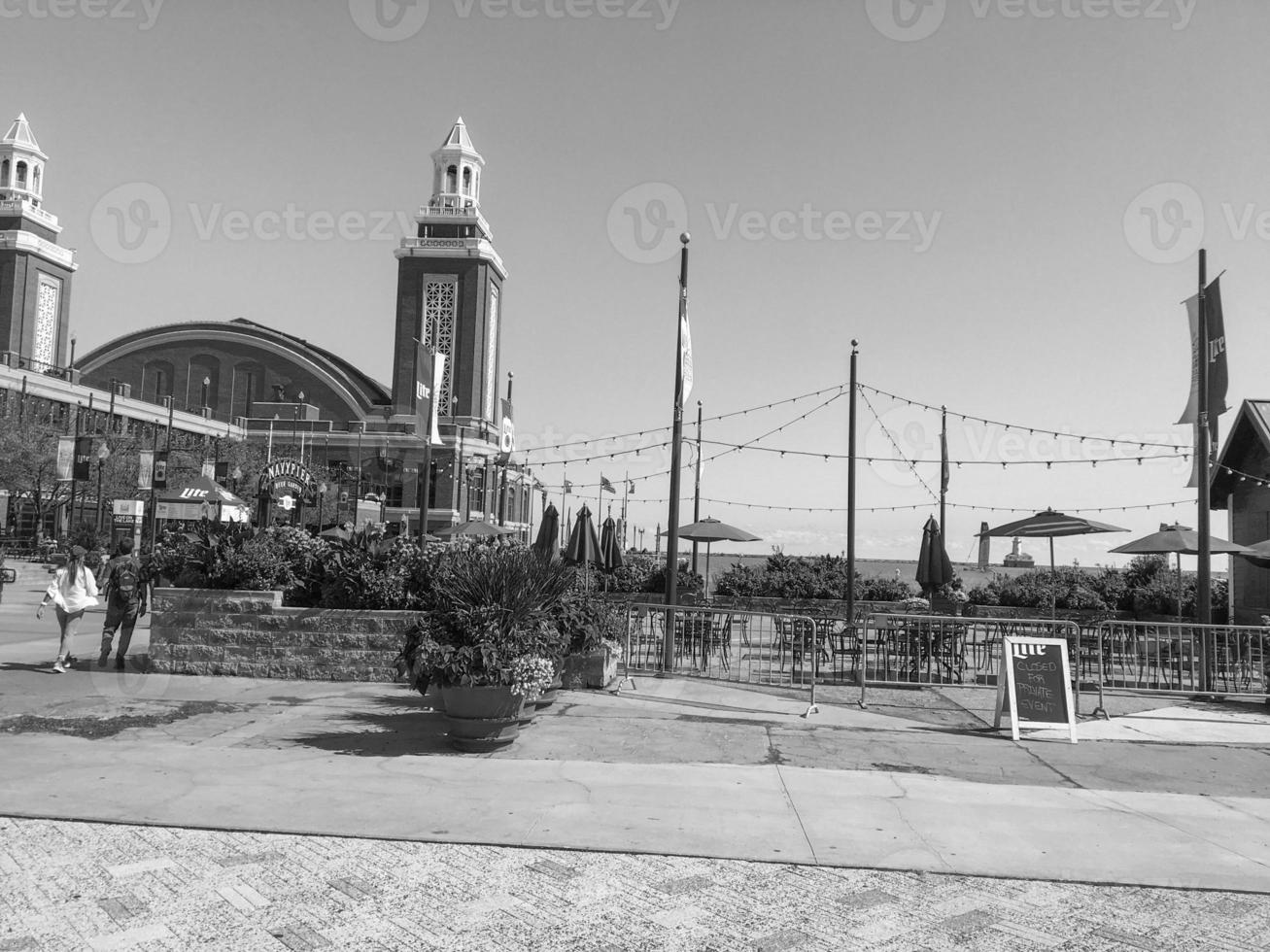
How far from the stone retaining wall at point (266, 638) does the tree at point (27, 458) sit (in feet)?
121

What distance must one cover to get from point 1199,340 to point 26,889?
590 inches

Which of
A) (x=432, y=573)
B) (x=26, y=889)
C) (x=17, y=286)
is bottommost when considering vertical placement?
(x=26, y=889)

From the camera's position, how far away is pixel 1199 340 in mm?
13758

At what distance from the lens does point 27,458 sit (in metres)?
43.1

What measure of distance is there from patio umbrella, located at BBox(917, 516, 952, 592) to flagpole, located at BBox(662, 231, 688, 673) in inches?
173

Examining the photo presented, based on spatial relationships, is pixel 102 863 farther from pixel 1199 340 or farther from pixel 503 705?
pixel 1199 340

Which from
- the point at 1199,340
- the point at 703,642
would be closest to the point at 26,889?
the point at 703,642

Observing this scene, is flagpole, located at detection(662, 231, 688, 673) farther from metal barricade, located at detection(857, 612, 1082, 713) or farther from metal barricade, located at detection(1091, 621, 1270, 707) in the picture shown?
metal barricade, located at detection(1091, 621, 1270, 707)

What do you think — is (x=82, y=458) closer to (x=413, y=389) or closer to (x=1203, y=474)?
(x=1203, y=474)

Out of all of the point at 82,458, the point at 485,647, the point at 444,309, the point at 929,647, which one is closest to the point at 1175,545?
the point at 929,647

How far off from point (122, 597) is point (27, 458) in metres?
37.7

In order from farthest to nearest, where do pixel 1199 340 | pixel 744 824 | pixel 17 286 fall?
pixel 17 286, pixel 1199 340, pixel 744 824

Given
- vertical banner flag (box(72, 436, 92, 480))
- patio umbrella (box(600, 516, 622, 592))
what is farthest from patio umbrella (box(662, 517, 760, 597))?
vertical banner flag (box(72, 436, 92, 480))

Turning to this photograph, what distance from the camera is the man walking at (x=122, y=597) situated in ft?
39.2
